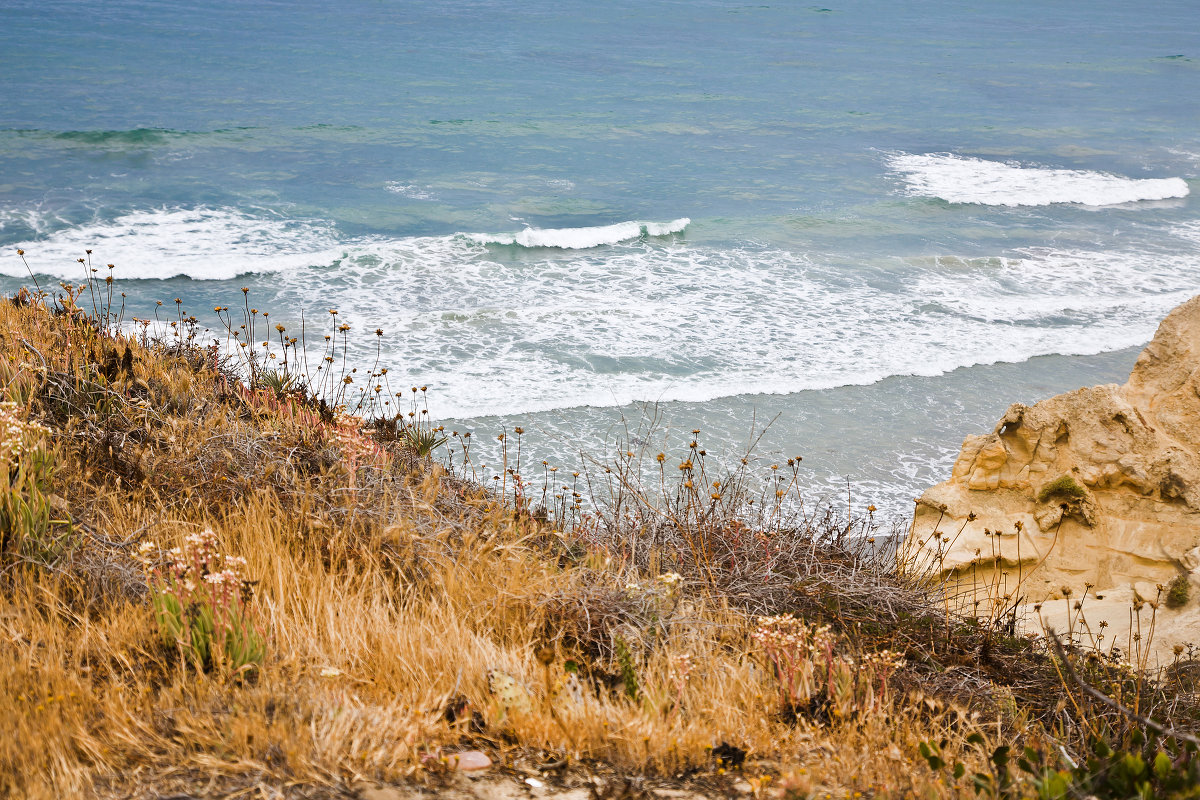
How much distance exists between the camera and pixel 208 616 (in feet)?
9.75

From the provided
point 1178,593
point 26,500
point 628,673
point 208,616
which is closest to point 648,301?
point 1178,593

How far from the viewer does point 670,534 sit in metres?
4.70

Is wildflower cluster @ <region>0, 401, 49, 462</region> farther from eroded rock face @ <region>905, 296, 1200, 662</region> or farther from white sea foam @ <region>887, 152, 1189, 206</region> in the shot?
white sea foam @ <region>887, 152, 1189, 206</region>

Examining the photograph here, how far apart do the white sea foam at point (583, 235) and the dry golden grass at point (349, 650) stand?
12.2m

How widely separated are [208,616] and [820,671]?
2.20 meters

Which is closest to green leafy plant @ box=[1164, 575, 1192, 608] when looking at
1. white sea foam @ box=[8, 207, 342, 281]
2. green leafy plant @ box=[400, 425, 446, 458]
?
green leafy plant @ box=[400, 425, 446, 458]

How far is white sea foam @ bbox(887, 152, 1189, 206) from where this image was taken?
21.3m

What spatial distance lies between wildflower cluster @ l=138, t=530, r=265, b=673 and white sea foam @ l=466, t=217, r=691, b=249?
13.9m

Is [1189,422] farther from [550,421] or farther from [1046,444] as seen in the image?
[550,421]

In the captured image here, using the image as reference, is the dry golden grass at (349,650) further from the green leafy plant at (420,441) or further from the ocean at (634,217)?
the ocean at (634,217)

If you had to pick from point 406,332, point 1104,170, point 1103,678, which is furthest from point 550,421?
point 1104,170

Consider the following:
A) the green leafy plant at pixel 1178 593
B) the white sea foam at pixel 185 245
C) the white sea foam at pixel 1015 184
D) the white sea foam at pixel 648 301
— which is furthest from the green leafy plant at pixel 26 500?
the white sea foam at pixel 1015 184

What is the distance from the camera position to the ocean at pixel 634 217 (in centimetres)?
1041

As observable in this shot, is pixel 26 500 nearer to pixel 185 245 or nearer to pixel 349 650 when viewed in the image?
pixel 349 650
